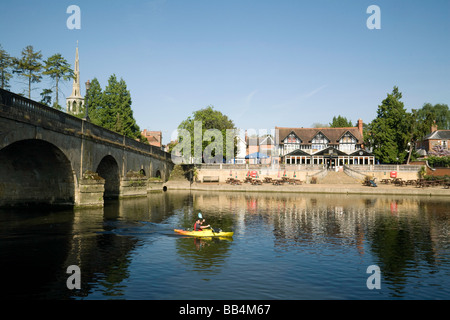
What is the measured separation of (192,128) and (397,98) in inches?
1740

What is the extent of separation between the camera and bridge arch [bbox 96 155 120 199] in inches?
1642

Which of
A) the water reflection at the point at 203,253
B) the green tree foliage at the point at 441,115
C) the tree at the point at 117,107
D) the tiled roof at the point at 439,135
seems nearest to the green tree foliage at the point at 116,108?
the tree at the point at 117,107

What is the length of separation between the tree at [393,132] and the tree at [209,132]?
3114 centimetres

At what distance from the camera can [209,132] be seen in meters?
75.1

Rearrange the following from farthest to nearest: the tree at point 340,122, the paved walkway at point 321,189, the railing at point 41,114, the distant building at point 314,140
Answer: the tree at point 340,122
the distant building at point 314,140
the paved walkway at point 321,189
the railing at point 41,114

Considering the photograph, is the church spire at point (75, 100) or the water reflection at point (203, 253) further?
the church spire at point (75, 100)

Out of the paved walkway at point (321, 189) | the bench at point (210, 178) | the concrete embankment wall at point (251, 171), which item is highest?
the concrete embankment wall at point (251, 171)

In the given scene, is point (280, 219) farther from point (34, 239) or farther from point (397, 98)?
point (397, 98)

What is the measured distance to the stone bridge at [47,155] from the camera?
23016mm

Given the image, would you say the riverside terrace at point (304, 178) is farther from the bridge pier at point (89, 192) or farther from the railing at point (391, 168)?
the bridge pier at point (89, 192)

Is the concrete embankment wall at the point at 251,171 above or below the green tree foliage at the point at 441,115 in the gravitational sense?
below

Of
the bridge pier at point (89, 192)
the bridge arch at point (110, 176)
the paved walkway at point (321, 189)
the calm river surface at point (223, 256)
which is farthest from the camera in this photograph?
the paved walkway at point (321, 189)

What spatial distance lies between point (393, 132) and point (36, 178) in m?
68.1

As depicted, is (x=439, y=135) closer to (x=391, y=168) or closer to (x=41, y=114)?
(x=391, y=168)
